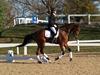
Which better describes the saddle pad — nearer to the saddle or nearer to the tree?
the saddle

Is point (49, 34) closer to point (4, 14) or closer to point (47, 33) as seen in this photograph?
point (47, 33)

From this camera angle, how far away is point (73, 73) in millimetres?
12719

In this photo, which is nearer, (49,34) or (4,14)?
(49,34)

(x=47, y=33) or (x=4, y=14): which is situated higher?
(x=47, y=33)

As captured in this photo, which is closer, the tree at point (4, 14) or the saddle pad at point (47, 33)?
the saddle pad at point (47, 33)

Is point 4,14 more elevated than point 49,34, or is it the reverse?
point 49,34

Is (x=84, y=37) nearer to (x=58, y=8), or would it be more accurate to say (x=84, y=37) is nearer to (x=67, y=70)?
(x=58, y=8)

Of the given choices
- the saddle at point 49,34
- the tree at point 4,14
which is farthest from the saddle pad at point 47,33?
the tree at point 4,14

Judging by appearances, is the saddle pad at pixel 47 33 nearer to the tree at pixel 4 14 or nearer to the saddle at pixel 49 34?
the saddle at pixel 49 34

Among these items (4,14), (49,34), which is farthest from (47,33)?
(4,14)

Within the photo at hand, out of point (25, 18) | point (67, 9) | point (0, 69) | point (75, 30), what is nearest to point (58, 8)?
point (67, 9)

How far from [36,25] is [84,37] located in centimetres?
916

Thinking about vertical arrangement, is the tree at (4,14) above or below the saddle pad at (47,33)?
below

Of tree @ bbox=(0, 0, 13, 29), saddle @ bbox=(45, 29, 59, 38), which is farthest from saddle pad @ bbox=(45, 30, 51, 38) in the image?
tree @ bbox=(0, 0, 13, 29)
